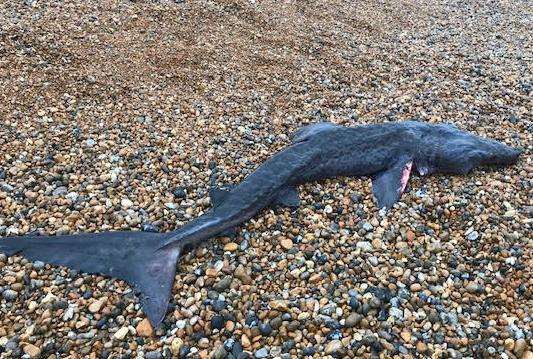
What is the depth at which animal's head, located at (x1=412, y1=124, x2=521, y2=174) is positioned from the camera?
18.0 ft

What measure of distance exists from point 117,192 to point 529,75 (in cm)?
629

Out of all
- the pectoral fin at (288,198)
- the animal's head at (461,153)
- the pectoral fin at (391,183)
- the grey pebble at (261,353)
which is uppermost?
the animal's head at (461,153)

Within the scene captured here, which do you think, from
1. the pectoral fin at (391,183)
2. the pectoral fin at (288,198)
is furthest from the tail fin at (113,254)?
the pectoral fin at (391,183)

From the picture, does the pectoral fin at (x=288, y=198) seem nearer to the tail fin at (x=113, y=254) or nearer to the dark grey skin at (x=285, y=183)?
the dark grey skin at (x=285, y=183)

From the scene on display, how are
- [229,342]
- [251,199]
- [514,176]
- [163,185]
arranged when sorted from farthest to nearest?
1. [514,176]
2. [163,185]
3. [251,199]
4. [229,342]

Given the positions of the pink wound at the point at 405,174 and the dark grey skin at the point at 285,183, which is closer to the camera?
the dark grey skin at the point at 285,183

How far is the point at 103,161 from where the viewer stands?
536 centimetres

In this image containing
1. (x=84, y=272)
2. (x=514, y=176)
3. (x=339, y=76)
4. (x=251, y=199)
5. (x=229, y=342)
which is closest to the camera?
(x=229, y=342)

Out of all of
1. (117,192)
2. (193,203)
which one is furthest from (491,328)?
(117,192)

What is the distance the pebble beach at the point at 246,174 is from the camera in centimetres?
376

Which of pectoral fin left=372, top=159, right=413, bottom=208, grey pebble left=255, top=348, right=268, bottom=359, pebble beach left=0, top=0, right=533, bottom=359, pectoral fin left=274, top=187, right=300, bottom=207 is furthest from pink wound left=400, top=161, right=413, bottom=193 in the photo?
grey pebble left=255, top=348, right=268, bottom=359

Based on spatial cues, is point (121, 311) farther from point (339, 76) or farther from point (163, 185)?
point (339, 76)

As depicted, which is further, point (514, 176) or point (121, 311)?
point (514, 176)

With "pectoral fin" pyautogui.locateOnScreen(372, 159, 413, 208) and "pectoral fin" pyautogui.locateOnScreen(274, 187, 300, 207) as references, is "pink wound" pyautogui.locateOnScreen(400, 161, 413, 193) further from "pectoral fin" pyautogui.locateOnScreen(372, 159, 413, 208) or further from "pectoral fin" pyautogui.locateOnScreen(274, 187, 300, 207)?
"pectoral fin" pyautogui.locateOnScreen(274, 187, 300, 207)
